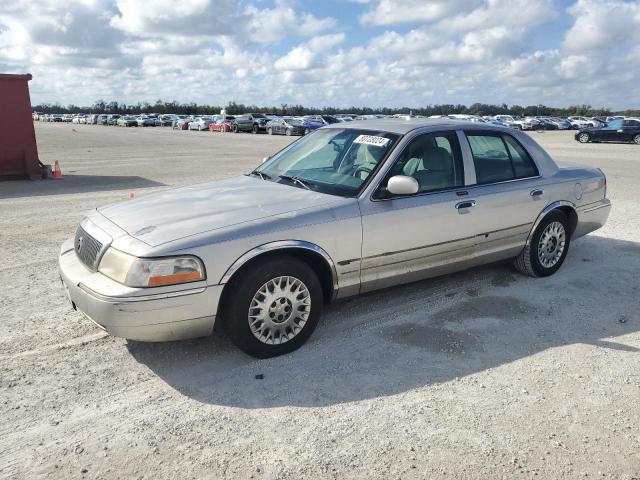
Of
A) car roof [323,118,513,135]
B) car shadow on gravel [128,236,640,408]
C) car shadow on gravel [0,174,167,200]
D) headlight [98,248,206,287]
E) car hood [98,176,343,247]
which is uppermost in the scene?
car roof [323,118,513,135]

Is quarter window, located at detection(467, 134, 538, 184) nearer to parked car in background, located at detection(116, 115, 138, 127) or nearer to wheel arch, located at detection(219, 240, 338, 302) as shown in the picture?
wheel arch, located at detection(219, 240, 338, 302)

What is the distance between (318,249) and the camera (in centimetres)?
387

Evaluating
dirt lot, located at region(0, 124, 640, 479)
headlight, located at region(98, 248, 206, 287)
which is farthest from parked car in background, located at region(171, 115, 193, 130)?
headlight, located at region(98, 248, 206, 287)

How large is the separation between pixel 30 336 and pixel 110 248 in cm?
122

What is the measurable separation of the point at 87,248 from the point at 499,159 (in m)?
3.70

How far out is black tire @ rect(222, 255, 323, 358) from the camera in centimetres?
361

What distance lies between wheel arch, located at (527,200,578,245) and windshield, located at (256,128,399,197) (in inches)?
→ 73.0

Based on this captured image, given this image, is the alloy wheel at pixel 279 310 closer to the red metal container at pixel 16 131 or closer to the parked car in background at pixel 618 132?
the red metal container at pixel 16 131

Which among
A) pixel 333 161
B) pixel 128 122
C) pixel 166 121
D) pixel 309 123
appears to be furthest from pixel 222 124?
pixel 333 161

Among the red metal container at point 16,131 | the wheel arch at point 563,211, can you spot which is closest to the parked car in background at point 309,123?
the red metal container at point 16,131

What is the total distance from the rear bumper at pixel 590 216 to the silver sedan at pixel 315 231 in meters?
0.16

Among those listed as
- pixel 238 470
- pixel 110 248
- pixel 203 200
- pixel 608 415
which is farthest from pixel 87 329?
pixel 608 415

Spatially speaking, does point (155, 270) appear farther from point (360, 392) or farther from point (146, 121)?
point (146, 121)

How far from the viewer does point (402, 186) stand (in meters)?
4.08
